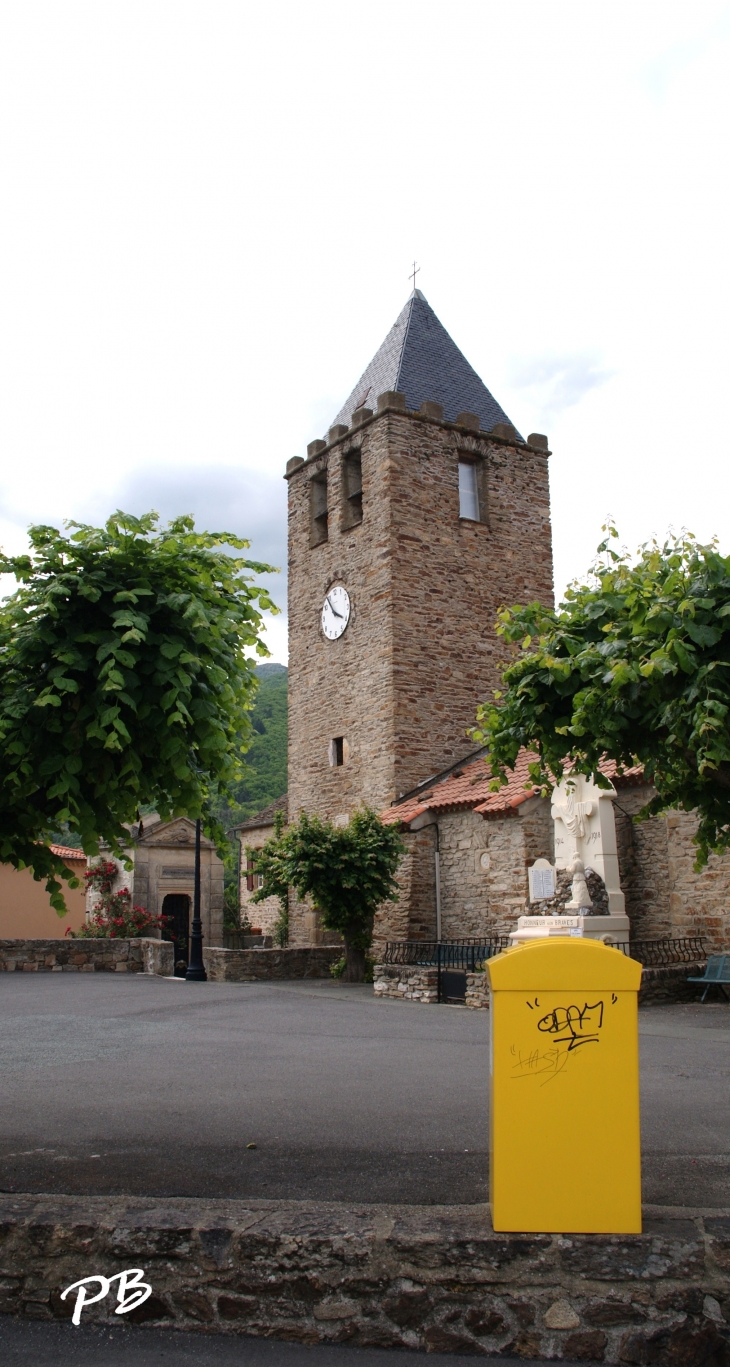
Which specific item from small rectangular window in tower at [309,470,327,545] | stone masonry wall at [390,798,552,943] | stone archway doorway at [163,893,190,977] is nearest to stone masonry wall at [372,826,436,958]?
stone masonry wall at [390,798,552,943]

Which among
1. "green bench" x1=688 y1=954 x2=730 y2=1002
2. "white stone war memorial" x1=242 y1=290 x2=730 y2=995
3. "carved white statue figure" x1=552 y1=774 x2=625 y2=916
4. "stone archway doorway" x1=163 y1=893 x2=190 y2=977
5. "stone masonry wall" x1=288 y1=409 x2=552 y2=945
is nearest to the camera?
"green bench" x1=688 y1=954 x2=730 y2=1002

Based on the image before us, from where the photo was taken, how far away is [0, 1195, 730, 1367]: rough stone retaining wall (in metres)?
3.64

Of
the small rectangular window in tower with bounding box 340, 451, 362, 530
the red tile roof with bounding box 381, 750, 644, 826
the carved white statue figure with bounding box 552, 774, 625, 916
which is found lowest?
the carved white statue figure with bounding box 552, 774, 625, 916

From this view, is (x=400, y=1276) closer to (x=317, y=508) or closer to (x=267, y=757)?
(x=317, y=508)

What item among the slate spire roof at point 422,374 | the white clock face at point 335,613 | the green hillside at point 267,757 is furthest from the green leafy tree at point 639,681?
the green hillside at point 267,757

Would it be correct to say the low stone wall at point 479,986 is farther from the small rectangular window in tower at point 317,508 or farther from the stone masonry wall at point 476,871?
the small rectangular window in tower at point 317,508

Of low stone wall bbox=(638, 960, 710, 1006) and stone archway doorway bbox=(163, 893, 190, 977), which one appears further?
stone archway doorway bbox=(163, 893, 190, 977)

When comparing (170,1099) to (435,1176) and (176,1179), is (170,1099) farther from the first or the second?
(435,1176)

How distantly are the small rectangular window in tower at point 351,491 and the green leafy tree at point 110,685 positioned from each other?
56.5ft

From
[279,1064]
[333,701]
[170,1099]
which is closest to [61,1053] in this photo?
[279,1064]

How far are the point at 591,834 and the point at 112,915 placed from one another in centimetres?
1337

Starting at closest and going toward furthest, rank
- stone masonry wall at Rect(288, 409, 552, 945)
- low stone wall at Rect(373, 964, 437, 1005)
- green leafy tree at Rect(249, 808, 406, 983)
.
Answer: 1. low stone wall at Rect(373, 964, 437, 1005)
2. green leafy tree at Rect(249, 808, 406, 983)
3. stone masonry wall at Rect(288, 409, 552, 945)

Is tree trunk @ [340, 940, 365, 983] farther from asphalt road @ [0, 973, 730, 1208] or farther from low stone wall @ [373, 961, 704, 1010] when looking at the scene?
asphalt road @ [0, 973, 730, 1208]

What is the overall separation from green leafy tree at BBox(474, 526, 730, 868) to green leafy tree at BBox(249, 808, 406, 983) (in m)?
10.6
